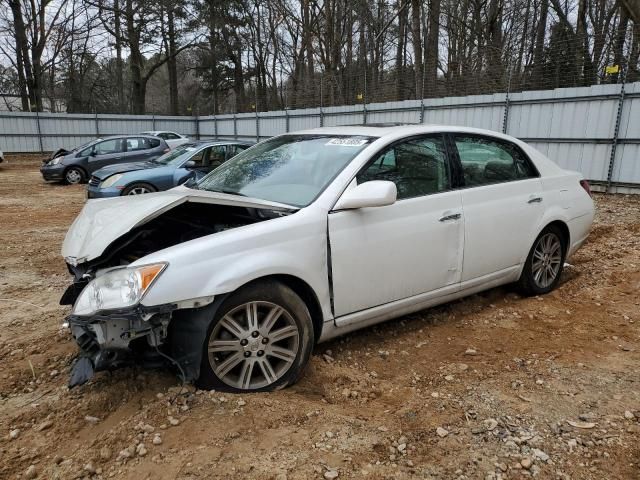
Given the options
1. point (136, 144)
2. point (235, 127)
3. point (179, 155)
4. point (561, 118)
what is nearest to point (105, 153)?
point (136, 144)

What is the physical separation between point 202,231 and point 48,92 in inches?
1508

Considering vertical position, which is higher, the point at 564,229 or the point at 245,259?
the point at 245,259

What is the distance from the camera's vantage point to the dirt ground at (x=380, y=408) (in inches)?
91.2

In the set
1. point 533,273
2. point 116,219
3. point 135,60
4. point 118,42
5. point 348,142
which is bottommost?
point 533,273

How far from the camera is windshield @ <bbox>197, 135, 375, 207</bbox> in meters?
3.39

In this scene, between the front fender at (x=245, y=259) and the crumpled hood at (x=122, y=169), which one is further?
the crumpled hood at (x=122, y=169)

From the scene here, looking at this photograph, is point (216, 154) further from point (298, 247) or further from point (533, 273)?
point (298, 247)

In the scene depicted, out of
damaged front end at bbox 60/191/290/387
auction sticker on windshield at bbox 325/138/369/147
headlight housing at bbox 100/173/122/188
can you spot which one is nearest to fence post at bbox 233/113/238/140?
headlight housing at bbox 100/173/122/188

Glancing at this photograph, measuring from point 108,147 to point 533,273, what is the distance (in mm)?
14281

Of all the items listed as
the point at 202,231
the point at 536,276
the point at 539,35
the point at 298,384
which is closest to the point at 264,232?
the point at 202,231

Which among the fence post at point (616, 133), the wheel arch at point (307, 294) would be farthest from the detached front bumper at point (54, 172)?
the fence post at point (616, 133)

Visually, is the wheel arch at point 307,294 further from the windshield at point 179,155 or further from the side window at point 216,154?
the windshield at point 179,155

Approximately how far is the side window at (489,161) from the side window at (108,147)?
44.8ft

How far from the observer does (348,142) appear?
3.65 m
